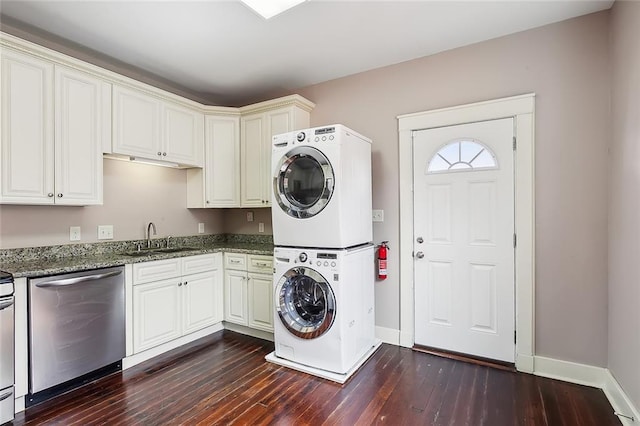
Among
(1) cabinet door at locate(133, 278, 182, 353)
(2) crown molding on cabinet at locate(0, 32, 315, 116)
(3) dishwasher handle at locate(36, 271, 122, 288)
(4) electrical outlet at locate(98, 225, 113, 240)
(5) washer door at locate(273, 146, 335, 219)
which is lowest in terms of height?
(1) cabinet door at locate(133, 278, 182, 353)

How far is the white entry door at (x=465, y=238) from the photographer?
8.69 feet

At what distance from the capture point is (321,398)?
220 cm

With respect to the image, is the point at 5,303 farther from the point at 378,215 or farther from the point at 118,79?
the point at 378,215

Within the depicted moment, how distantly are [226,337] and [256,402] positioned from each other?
128 cm

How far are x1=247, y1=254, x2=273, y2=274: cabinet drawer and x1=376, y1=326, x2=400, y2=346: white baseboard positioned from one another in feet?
4.07

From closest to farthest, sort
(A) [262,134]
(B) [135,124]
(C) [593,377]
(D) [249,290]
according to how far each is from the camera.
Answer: (C) [593,377], (B) [135,124], (D) [249,290], (A) [262,134]

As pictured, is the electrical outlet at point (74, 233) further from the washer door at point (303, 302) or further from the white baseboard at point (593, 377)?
the white baseboard at point (593, 377)

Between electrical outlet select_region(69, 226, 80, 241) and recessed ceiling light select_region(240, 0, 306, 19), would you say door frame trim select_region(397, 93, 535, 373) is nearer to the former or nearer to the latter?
recessed ceiling light select_region(240, 0, 306, 19)

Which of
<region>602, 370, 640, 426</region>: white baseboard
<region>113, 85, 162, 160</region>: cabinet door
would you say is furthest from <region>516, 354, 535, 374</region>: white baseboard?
<region>113, 85, 162, 160</region>: cabinet door

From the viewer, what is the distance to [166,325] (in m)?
2.88

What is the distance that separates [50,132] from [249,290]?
2.09 metres

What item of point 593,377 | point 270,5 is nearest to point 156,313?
point 270,5

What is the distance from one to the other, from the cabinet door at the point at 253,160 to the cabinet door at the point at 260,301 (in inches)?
32.6

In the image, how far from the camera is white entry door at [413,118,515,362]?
265cm
